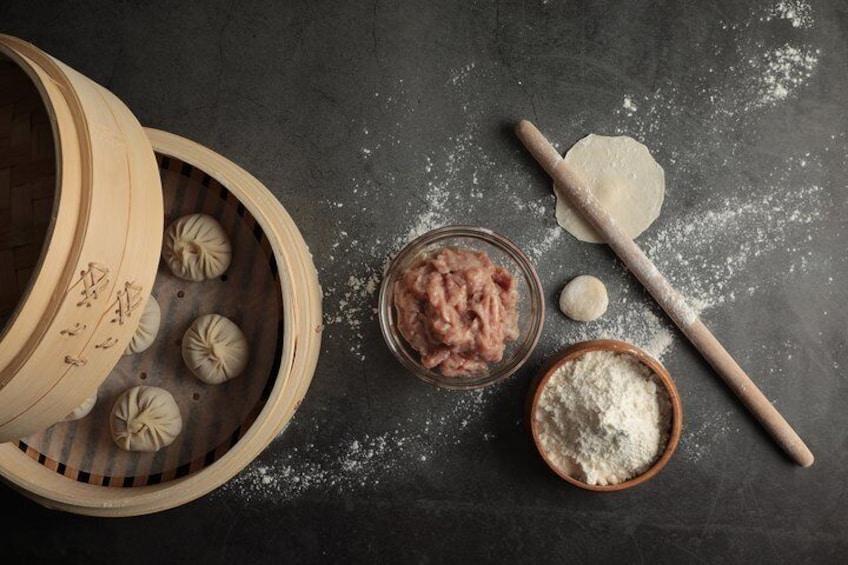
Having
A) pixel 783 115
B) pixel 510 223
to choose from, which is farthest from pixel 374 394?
pixel 783 115

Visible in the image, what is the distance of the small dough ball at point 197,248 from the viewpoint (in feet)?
5.31

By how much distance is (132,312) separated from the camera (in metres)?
1.39

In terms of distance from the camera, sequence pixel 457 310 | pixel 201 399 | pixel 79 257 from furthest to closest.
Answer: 1. pixel 201 399
2. pixel 457 310
3. pixel 79 257

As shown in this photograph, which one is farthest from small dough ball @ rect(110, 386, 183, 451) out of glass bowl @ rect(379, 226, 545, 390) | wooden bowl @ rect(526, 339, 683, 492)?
wooden bowl @ rect(526, 339, 683, 492)

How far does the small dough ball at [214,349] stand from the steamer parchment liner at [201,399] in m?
0.06

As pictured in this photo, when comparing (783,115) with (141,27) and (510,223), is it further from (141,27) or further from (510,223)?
(141,27)

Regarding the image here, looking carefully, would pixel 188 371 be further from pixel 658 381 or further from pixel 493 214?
pixel 658 381

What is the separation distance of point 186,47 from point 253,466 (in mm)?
1172

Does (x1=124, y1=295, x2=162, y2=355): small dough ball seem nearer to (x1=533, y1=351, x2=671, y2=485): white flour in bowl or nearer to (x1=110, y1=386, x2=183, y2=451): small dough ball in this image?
(x1=110, y1=386, x2=183, y2=451): small dough ball

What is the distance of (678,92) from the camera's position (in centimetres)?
185

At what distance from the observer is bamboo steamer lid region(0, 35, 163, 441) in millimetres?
Answer: 1189

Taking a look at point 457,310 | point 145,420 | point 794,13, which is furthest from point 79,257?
point 794,13

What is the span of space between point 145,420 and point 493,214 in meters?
1.03

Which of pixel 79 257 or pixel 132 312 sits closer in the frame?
pixel 79 257
